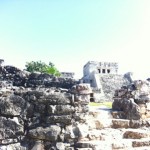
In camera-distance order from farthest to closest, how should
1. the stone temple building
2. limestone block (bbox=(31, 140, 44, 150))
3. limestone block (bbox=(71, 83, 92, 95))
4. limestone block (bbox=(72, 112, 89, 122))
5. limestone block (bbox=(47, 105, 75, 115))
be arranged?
1. the stone temple building
2. limestone block (bbox=(71, 83, 92, 95))
3. limestone block (bbox=(72, 112, 89, 122))
4. limestone block (bbox=(47, 105, 75, 115))
5. limestone block (bbox=(31, 140, 44, 150))

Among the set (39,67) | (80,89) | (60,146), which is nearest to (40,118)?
(60,146)

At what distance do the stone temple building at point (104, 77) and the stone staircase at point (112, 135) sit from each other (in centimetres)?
2968

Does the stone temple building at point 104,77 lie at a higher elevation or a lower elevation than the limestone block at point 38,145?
higher

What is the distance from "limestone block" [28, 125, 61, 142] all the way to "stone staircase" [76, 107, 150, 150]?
1.36ft

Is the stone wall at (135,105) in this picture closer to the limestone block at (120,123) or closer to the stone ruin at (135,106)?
the stone ruin at (135,106)

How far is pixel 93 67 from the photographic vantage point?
4441 cm

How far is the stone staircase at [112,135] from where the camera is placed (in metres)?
5.07

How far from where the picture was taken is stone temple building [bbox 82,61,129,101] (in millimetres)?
39509

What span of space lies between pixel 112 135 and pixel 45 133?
160 centimetres

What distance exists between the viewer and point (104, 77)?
42.2m

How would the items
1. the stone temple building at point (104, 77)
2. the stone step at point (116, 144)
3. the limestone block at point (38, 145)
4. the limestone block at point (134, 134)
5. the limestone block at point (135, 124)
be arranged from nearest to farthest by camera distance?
the limestone block at point (38, 145)
the stone step at point (116, 144)
the limestone block at point (134, 134)
the limestone block at point (135, 124)
the stone temple building at point (104, 77)

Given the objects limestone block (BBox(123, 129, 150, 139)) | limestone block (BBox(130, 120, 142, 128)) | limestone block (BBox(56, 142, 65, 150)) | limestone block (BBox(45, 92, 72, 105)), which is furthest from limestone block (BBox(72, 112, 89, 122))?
limestone block (BBox(130, 120, 142, 128))

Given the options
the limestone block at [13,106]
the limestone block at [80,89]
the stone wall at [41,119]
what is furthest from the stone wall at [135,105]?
the limestone block at [13,106]

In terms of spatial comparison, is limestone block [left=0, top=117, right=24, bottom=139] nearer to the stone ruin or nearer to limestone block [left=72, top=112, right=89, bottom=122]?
limestone block [left=72, top=112, right=89, bottom=122]
